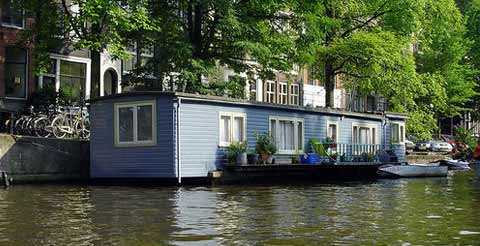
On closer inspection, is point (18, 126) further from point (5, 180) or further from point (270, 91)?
point (270, 91)

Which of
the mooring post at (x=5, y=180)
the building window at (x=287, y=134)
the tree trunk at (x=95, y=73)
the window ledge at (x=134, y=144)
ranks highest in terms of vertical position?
the tree trunk at (x=95, y=73)

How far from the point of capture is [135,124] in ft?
72.6

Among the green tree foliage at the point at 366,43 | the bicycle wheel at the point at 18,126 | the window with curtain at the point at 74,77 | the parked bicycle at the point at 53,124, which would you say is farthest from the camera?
the green tree foliage at the point at 366,43

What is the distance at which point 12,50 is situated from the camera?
3012 cm

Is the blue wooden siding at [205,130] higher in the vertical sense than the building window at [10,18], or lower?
lower

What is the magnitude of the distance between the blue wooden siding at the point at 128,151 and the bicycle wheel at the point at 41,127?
3306 millimetres

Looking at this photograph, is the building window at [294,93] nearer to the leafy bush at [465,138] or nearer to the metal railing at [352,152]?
the leafy bush at [465,138]

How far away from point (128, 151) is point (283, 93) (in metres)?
25.7

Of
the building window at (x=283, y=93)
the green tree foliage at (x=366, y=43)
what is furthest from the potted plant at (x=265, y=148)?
the building window at (x=283, y=93)

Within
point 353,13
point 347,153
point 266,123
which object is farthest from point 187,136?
point 353,13

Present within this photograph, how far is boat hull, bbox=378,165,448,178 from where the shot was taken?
2805cm

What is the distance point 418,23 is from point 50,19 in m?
18.1

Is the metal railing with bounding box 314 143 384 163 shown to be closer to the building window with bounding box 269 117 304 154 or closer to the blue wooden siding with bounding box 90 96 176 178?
the building window with bounding box 269 117 304 154

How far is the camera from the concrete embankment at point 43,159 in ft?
72.6
